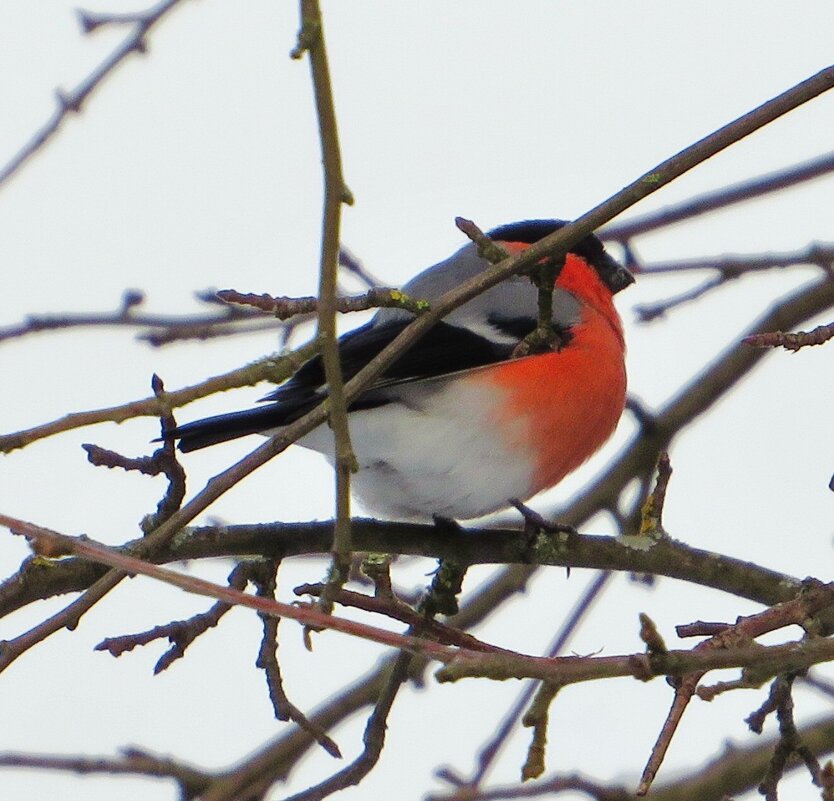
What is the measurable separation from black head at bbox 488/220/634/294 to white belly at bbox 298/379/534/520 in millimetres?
1006

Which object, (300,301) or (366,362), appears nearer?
(300,301)

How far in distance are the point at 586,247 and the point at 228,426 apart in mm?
1708

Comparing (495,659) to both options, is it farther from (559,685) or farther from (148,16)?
(148,16)

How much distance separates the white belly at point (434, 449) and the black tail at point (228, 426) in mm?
248

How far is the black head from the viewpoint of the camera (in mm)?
3756

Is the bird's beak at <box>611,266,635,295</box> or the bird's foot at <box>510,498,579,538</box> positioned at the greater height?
the bird's beak at <box>611,266,635,295</box>

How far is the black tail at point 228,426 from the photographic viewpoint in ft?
7.77

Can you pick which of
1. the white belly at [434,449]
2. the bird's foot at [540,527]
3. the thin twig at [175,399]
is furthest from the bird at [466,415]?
the thin twig at [175,399]

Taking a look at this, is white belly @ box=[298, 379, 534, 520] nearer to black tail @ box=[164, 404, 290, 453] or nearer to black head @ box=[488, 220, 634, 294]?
black tail @ box=[164, 404, 290, 453]

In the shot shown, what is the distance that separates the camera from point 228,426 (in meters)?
2.44

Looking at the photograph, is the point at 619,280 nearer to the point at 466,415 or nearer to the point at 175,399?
the point at 466,415

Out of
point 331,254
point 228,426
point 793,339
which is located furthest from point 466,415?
point 331,254

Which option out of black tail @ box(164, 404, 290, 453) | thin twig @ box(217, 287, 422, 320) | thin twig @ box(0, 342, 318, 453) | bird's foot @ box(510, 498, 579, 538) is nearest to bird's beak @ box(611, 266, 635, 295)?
bird's foot @ box(510, 498, 579, 538)

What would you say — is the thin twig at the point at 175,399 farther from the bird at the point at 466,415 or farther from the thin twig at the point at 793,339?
the bird at the point at 466,415
